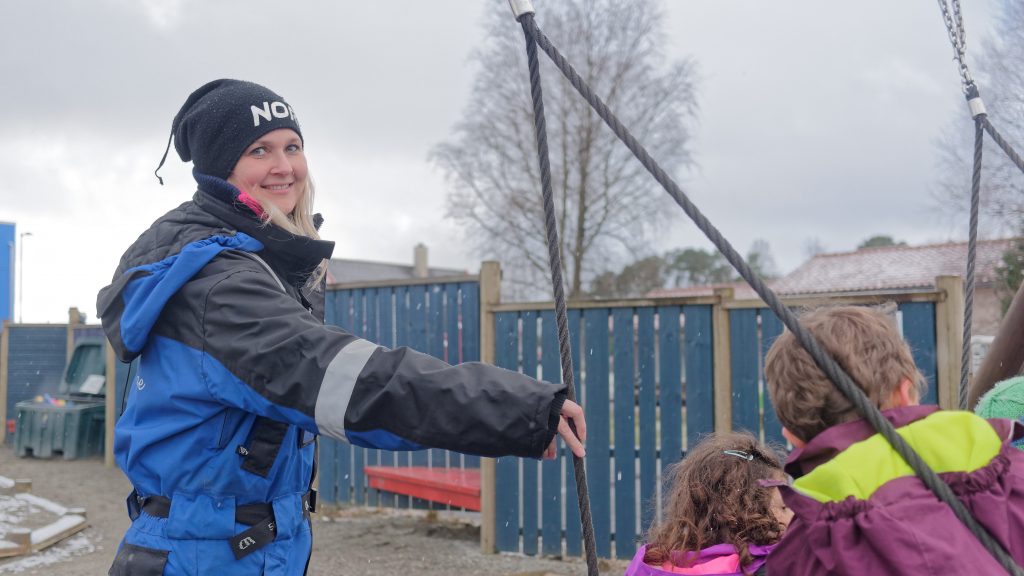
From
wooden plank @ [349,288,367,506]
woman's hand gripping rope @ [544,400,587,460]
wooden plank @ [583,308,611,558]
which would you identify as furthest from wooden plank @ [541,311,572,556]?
woman's hand gripping rope @ [544,400,587,460]

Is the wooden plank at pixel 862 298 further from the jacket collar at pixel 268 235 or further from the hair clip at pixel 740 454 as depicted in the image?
the jacket collar at pixel 268 235

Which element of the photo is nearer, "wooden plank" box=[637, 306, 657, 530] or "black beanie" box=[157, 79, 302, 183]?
"black beanie" box=[157, 79, 302, 183]

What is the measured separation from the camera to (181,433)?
1.65 metres

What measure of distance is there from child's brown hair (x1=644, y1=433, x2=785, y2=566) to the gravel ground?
3.25 metres

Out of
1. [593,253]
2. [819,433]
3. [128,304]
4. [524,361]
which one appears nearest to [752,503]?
[819,433]

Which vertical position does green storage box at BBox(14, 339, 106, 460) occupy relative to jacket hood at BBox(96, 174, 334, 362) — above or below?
below

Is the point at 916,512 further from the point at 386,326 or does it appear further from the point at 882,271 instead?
the point at 882,271

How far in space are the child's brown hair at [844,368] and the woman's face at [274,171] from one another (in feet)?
3.86

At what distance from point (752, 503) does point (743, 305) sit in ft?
10.9

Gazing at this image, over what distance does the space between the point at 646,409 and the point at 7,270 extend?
2011cm

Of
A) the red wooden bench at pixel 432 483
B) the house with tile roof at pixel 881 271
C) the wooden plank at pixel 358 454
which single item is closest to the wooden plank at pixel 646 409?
the red wooden bench at pixel 432 483

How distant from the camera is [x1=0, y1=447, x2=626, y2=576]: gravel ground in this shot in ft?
17.9

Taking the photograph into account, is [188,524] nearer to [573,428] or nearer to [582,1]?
[573,428]

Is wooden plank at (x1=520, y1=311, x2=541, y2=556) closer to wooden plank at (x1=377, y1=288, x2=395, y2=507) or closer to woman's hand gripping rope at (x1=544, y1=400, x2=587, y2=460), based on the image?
wooden plank at (x1=377, y1=288, x2=395, y2=507)
